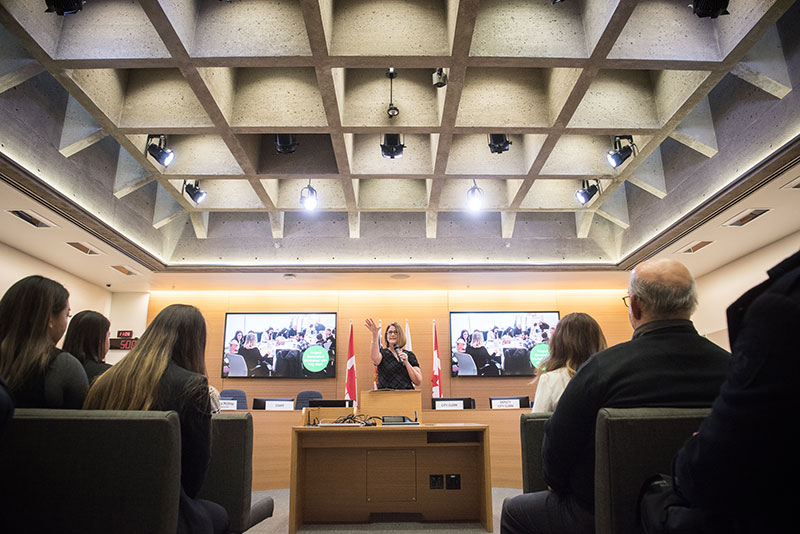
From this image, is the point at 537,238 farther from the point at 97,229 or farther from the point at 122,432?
the point at 122,432

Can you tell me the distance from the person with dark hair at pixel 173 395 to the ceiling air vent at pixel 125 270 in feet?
21.1

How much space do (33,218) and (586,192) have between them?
6.61 m

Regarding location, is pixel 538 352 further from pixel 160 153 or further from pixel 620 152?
pixel 160 153

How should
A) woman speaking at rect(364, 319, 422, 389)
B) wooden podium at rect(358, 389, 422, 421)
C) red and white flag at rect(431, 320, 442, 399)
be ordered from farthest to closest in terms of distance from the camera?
1. red and white flag at rect(431, 320, 442, 399)
2. woman speaking at rect(364, 319, 422, 389)
3. wooden podium at rect(358, 389, 422, 421)

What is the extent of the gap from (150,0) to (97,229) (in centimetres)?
354

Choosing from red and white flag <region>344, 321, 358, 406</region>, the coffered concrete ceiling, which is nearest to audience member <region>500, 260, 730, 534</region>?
the coffered concrete ceiling

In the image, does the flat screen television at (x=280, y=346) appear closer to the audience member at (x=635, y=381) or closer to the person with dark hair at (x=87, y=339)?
the person with dark hair at (x=87, y=339)

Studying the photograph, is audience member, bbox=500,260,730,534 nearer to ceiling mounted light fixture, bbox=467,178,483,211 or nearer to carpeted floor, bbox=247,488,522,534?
carpeted floor, bbox=247,488,522,534

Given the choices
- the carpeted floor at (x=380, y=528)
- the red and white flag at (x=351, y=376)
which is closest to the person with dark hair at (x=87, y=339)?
the carpeted floor at (x=380, y=528)

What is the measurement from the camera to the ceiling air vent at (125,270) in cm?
760

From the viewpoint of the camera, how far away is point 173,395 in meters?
1.87

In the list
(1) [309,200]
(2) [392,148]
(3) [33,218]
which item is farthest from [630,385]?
(3) [33,218]

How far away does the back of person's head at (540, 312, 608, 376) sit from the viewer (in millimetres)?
2799

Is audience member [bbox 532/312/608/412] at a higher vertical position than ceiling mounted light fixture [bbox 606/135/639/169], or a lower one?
lower
